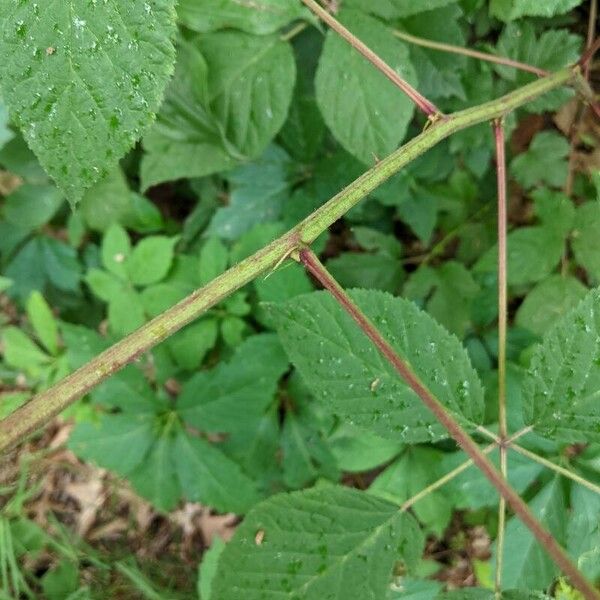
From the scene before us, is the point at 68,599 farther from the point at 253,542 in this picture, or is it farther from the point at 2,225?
the point at 253,542

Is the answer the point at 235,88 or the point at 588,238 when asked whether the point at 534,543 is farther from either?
the point at 235,88

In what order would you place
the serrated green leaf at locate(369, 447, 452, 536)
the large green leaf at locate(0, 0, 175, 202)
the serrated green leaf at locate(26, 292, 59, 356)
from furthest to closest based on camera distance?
the serrated green leaf at locate(26, 292, 59, 356), the serrated green leaf at locate(369, 447, 452, 536), the large green leaf at locate(0, 0, 175, 202)

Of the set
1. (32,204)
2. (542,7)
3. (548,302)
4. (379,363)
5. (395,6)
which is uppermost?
(32,204)

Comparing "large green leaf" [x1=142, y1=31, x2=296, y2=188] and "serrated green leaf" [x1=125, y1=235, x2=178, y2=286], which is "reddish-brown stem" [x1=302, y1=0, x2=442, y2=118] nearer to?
"large green leaf" [x1=142, y1=31, x2=296, y2=188]

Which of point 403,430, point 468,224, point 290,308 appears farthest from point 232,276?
point 468,224

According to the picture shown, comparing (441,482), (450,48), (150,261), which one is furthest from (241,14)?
(441,482)

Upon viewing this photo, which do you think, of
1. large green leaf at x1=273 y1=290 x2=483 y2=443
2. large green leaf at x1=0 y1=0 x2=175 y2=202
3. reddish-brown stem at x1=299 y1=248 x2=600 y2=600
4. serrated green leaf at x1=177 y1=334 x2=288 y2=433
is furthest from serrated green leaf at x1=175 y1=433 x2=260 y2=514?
large green leaf at x1=0 y1=0 x2=175 y2=202
